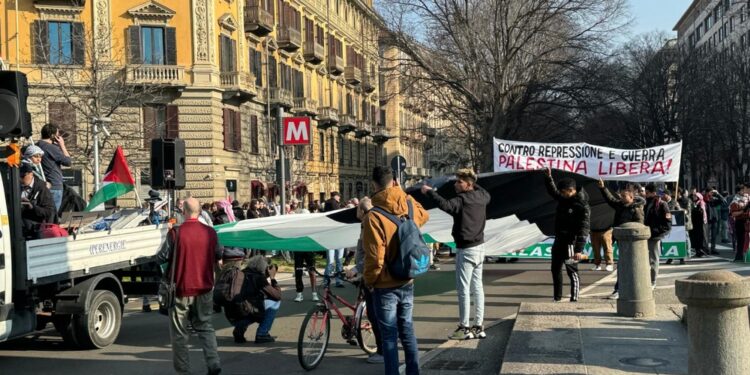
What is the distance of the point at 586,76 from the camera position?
1347 inches

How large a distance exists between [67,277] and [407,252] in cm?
454

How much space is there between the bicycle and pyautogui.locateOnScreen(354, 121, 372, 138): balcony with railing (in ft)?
185

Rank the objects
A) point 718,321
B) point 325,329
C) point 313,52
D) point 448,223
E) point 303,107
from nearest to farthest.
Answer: point 718,321, point 325,329, point 448,223, point 303,107, point 313,52

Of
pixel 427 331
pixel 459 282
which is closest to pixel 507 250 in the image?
pixel 427 331

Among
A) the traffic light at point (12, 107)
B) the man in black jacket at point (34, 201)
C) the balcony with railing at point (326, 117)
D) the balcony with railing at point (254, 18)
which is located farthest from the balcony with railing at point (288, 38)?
the traffic light at point (12, 107)

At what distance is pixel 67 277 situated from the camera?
9.14m

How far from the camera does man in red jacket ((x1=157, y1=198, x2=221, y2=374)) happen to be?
7539 mm

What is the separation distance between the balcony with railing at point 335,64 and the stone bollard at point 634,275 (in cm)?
5043

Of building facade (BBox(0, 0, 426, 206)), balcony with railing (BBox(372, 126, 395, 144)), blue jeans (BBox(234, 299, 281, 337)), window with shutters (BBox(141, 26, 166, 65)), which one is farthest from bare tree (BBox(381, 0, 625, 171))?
balcony with railing (BBox(372, 126, 395, 144))

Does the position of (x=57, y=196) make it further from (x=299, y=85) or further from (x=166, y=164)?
(x=299, y=85)

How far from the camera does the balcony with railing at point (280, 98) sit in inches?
1828

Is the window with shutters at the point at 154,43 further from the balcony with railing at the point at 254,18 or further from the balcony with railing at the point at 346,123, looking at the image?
the balcony with railing at the point at 346,123

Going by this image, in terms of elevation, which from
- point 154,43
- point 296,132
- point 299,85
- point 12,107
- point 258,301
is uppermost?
point 154,43

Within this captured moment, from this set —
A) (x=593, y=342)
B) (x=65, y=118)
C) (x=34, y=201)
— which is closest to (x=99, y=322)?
(x=34, y=201)
